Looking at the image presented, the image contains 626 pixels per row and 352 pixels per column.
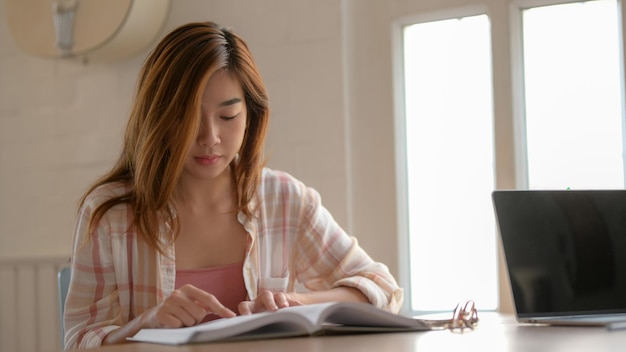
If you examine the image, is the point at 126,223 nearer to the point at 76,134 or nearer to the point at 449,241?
the point at 449,241

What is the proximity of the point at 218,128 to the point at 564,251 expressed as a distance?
0.61m

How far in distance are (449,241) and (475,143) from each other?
0.79 ft

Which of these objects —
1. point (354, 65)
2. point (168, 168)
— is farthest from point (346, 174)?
point (168, 168)

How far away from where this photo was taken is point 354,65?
2.18 metres

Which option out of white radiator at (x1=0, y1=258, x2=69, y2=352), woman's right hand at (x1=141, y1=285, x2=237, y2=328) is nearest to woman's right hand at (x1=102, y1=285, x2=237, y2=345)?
woman's right hand at (x1=141, y1=285, x2=237, y2=328)

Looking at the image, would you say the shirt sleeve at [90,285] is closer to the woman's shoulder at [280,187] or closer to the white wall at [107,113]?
the woman's shoulder at [280,187]

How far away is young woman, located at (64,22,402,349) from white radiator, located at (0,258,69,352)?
0.98 metres

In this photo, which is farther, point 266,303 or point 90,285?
point 90,285

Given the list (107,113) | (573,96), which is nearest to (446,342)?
(573,96)

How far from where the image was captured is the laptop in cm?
130

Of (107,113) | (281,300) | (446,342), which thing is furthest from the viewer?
(107,113)

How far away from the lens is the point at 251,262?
64.2 inches

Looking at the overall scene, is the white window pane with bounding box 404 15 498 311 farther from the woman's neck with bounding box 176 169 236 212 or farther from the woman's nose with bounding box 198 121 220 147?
the woman's nose with bounding box 198 121 220 147

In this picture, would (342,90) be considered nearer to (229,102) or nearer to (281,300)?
(229,102)
